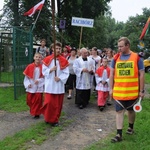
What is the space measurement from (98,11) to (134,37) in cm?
2382

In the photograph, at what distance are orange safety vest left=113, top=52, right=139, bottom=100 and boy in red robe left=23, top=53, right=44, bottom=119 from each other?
8.58ft

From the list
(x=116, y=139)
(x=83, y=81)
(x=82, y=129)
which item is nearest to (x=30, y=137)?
(x=82, y=129)

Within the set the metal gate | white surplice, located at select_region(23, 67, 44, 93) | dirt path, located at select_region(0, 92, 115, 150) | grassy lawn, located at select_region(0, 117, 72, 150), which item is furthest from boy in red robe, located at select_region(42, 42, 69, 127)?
the metal gate

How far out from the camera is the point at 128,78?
5.24m

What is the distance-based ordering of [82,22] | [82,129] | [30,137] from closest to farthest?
[30,137] < [82,129] < [82,22]

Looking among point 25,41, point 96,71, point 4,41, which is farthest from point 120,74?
point 4,41

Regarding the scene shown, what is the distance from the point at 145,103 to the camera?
9000 millimetres

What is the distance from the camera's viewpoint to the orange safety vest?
521 cm

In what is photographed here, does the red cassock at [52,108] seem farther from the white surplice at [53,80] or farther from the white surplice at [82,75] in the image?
the white surplice at [82,75]

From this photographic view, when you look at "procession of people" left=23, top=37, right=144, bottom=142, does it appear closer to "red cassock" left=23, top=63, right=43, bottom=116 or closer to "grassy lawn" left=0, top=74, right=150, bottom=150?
"red cassock" left=23, top=63, right=43, bottom=116

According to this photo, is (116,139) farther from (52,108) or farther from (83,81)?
(83,81)

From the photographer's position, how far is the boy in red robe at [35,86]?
7.30m

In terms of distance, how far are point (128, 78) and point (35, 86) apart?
286cm

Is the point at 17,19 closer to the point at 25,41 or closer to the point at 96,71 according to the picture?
the point at 25,41
